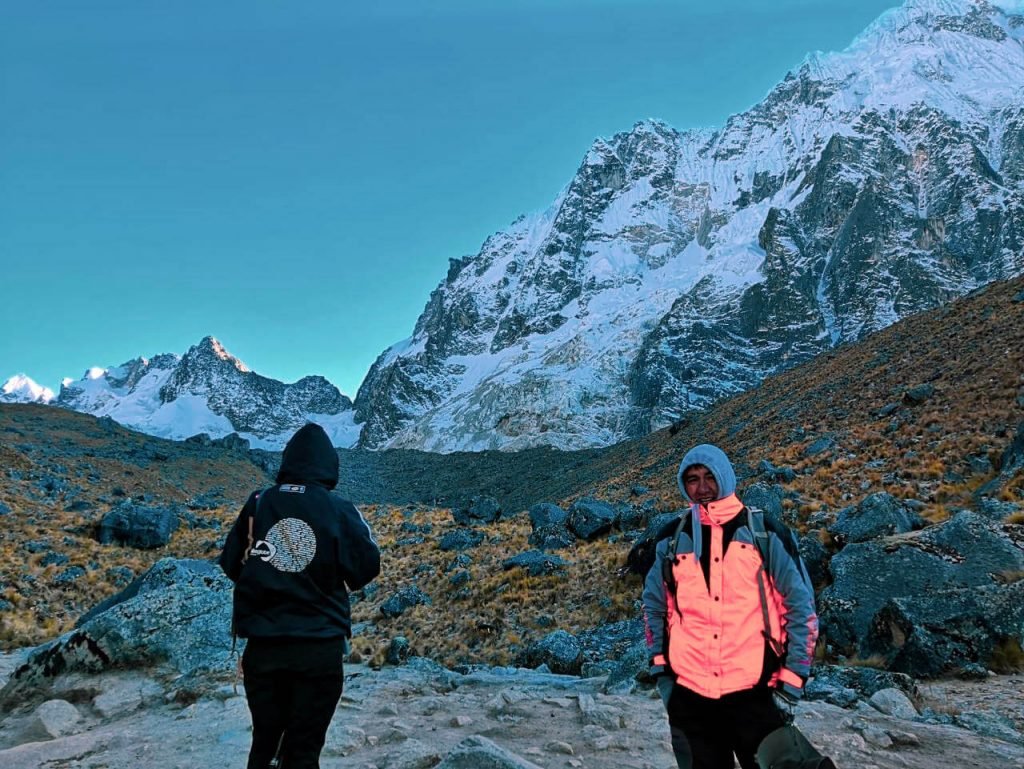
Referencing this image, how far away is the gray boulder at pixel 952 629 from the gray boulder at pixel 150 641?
9.03 meters

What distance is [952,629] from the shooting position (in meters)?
7.18

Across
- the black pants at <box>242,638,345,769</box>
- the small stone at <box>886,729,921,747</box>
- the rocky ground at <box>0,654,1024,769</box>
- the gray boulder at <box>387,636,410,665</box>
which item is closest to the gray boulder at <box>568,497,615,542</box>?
the gray boulder at <box>387,636,410,665</box>

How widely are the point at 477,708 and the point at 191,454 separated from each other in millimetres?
58725

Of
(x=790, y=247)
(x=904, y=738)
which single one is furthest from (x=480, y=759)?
(x=790, y=247)

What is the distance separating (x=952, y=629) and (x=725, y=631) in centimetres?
594

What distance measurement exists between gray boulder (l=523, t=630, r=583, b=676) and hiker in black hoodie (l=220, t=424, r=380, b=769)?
7.48 metres

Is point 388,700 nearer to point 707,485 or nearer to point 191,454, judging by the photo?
point 707,485

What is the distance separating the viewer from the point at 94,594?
52.5ft

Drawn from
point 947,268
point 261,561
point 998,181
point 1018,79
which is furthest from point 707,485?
point 1018,79

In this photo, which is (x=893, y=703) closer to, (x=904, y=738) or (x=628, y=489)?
(x=904, y=738)

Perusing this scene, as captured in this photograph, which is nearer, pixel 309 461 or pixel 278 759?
pixel 278 759

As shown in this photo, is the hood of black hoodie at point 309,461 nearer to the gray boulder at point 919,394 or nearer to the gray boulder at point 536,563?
the gray boulder at point 536,563

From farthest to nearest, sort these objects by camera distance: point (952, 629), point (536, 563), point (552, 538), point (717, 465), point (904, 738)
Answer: point (552, 538)
point (536, 563)
point (952, 629)
point (904, 738)
point (717, 465)

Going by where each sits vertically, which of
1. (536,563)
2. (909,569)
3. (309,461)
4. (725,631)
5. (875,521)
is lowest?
(536,563)
